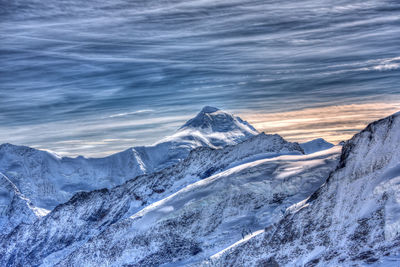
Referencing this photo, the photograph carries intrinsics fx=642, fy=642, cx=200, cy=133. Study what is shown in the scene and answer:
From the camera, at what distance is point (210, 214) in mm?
166625

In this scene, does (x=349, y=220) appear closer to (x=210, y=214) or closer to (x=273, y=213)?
(x=273, y=213)

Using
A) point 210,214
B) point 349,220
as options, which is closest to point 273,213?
point 210,214

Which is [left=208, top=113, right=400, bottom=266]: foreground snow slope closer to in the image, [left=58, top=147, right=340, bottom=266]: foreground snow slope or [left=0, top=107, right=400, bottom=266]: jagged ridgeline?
[left=0, top=107, right=400, bottom=266]: jagged ridgeline

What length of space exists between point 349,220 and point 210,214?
4819cm

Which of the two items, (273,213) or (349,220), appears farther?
(273,213)

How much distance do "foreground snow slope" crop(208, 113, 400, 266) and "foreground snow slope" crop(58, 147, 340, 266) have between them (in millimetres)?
14635

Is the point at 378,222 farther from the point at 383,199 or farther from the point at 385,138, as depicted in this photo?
the point at 385,138

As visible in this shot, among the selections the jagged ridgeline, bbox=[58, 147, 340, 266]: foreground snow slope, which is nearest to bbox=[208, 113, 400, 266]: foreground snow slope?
the jagged ridgeline

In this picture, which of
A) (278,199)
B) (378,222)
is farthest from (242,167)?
(378,222)

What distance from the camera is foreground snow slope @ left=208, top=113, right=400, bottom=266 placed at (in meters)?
118

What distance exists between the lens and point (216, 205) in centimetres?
16800

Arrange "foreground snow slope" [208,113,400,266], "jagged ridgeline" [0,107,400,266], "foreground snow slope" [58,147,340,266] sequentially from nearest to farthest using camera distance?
1. "foreground snow slope" [208,113,400,266]
2. "jagged ridgeline" [0,107,400,266]
3. "foreground snow slope" [58,147,340,266]

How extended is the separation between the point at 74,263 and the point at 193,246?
40.8m

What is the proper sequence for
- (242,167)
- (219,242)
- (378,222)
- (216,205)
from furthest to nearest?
(242,167)
(216,205)
(219,242)
(378,222)
